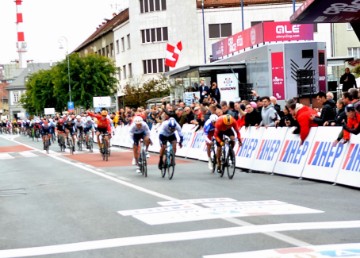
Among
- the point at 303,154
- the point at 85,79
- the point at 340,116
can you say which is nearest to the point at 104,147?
the point at 303,154

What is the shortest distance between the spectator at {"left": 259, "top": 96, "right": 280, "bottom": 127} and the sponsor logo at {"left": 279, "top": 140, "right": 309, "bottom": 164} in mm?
1550

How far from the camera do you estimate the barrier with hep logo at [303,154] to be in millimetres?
16000

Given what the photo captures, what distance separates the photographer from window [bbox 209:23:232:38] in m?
73.5

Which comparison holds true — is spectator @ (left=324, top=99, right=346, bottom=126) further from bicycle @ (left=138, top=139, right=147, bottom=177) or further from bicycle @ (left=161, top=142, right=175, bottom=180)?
bicycle @ (left=138, top=139, right=147, bottom=177)

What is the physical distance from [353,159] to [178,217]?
18.8 feet

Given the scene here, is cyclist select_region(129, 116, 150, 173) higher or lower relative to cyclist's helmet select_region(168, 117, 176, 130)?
lower

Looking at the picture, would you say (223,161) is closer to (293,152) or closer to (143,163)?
(293,152)

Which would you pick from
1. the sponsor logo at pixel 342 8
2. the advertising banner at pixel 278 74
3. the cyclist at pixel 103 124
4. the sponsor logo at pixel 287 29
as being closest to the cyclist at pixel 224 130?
the sponsor logo at pixel 342 8

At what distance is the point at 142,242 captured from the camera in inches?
359

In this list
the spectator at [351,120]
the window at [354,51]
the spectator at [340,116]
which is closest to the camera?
the spectator at [351,120]

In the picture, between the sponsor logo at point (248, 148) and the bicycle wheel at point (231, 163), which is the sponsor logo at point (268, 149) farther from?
the bicycle wheel at point (231, 163)

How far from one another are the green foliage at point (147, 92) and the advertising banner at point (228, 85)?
1373 inches

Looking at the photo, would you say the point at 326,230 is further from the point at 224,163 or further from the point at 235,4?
the point at 235,4

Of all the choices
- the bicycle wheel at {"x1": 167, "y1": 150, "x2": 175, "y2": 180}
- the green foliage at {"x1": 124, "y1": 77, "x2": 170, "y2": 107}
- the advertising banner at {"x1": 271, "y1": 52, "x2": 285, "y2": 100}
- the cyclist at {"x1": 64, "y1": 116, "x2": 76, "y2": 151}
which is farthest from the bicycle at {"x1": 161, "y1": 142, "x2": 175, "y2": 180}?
the green foliage at {"x1": 124, "y1": 77, "x2": 170, "y2": 107}
